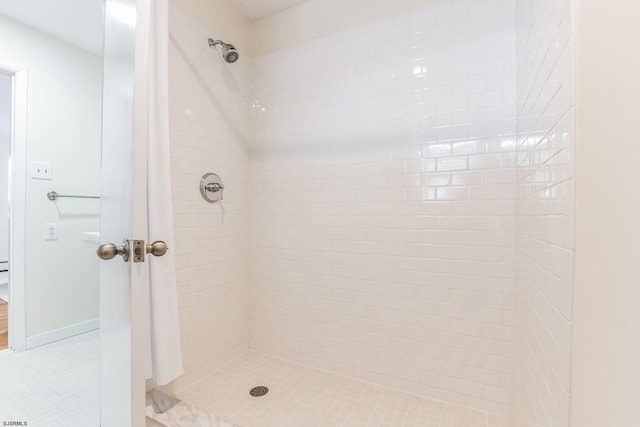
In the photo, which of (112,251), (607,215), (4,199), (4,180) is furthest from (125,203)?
(4,180)

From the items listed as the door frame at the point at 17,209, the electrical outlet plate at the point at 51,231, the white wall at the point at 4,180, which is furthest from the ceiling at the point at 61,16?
the white wall at the point at 4,180

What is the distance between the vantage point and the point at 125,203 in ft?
3.04

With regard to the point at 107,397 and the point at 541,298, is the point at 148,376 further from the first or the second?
the point at 541,298

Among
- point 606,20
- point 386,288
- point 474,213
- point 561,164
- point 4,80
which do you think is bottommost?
point 386,288

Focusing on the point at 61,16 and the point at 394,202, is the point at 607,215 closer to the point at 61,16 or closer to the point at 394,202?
the point at 394,202

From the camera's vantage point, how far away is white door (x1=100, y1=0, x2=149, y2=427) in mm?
899

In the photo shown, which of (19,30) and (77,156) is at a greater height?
(19,30)

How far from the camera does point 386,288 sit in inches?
64.2

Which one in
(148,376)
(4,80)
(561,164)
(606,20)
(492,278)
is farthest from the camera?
(4,80)

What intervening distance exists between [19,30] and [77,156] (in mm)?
850

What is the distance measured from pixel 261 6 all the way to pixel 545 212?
6.75 ft

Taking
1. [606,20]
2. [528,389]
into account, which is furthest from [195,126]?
[528,389]

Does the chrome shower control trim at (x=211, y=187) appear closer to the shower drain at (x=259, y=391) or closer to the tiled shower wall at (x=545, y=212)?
the shower drain at (x=259, y=391)

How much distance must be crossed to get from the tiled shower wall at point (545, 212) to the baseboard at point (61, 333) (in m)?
2.85
